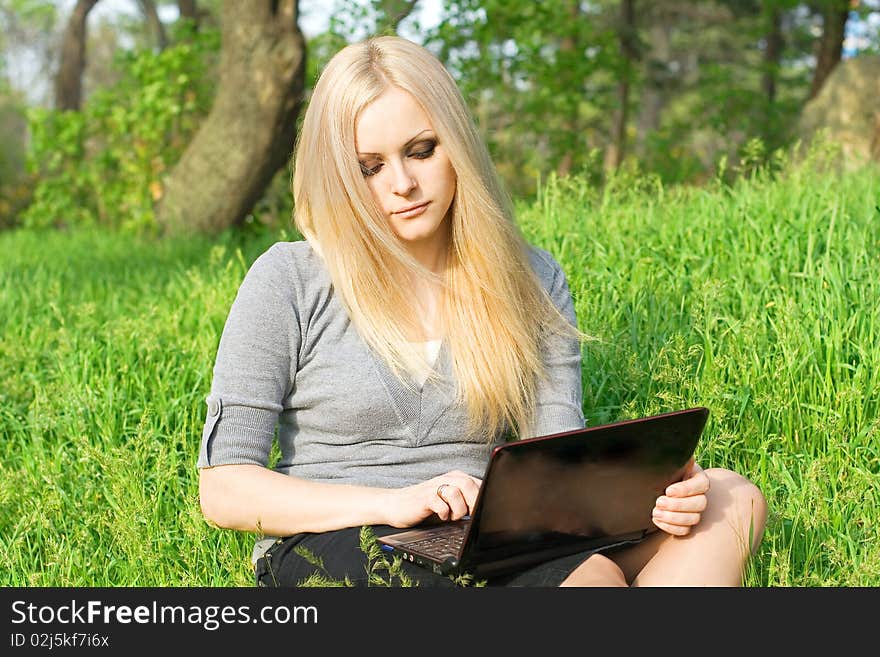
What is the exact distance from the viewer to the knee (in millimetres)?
2363

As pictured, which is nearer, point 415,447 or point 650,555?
point 650,555

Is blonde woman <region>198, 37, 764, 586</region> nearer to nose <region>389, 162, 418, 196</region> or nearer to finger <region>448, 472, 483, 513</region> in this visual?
nose <region>389, 162, 418, 196</region>

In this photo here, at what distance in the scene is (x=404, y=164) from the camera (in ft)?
8.33

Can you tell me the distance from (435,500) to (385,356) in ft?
1.53

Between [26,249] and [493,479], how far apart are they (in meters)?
7.14

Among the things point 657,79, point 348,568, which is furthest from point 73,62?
point 348,568

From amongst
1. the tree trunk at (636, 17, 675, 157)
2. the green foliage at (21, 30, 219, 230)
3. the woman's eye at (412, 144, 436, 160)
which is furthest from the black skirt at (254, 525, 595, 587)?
the tree trunk at (636, 17, 675, 157)

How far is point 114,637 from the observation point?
2090 mm

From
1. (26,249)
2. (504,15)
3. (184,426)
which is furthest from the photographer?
(504,15)

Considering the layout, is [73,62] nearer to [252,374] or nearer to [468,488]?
[252,374]

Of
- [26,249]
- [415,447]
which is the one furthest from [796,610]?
[26,249]

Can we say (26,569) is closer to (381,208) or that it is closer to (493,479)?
(381,208)

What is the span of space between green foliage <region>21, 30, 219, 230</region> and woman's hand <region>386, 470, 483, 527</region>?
7.14m

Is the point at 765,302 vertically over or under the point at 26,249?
over
